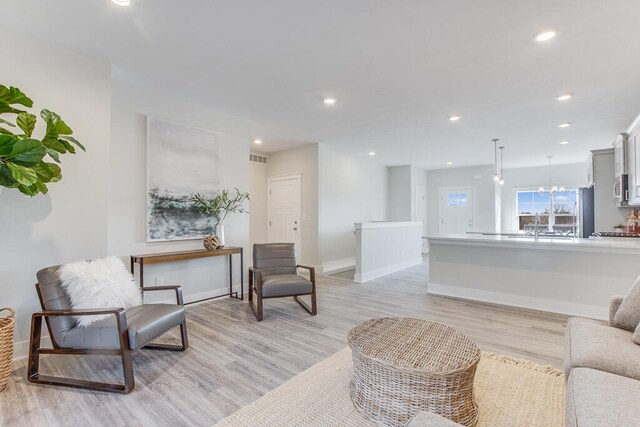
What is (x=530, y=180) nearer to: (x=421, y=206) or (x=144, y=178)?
(x=421, y=206)

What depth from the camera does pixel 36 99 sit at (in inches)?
102

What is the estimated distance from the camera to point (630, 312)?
75.0 inches

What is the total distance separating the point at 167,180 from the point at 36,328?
2.00 m

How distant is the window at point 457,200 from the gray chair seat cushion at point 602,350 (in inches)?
287

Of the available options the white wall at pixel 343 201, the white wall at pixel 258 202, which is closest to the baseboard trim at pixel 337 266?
the white wall at pixel 343 201

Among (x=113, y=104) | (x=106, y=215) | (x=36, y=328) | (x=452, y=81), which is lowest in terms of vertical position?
(x=36, y=328)

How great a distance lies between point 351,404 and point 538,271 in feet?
10.6

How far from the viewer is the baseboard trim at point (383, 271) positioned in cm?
535

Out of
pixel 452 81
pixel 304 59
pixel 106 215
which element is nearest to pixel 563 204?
pixel 452 81

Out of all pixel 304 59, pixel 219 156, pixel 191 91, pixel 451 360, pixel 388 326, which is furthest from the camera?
pixel 219 156

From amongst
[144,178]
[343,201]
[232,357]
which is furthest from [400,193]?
[232,357]

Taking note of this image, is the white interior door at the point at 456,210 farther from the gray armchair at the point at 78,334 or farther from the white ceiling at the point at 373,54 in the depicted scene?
the gray armchair at the point at 78,334

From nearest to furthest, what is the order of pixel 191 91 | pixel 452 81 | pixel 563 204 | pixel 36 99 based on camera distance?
1. pixel 36 99
2. pixel 452 81
3. pixel 191 91
4. pixel 563 204

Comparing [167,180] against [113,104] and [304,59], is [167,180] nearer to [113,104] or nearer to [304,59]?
[113,104]
